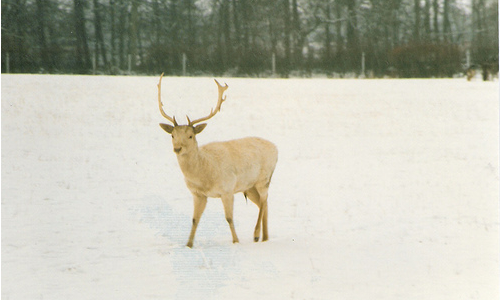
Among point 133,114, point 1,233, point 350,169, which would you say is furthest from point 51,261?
point 133,114

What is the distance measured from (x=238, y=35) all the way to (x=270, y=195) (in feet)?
12.0

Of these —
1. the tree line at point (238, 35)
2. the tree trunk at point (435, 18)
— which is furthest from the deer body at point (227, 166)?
the tree trunk at point (435, 18)

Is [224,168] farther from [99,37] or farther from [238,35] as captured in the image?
[99,37]

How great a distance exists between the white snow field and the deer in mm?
470

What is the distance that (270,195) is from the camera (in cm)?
1093

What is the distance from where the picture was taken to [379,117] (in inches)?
710

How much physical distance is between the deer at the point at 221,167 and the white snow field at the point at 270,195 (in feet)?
1.54

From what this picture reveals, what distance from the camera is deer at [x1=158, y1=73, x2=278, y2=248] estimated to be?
22.4ft

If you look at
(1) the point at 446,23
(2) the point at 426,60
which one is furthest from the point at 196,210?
(2) the point at 426,60

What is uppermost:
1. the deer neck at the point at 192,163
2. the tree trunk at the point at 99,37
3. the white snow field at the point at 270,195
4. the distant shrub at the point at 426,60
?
the tree trunk at the point at 99,37

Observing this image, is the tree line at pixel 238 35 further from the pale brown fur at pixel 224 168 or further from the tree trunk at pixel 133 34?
the pale brown fur at pixel 224 168

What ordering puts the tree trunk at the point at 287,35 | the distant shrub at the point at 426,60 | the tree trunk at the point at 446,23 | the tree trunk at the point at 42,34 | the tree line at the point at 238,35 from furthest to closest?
the distant shrub at the point at 426,60 < the tree trunk at the point at 446,23 < the tree trunk at the point at 287,35 < the tree line at the point at 238,35 < the tree trunk at the point at 42,34

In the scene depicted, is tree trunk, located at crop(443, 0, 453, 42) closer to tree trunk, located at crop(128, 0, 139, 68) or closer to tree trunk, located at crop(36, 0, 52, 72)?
tree trunk, located at crop(128, 0, 139, 68)

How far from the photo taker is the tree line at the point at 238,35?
12.4 m
